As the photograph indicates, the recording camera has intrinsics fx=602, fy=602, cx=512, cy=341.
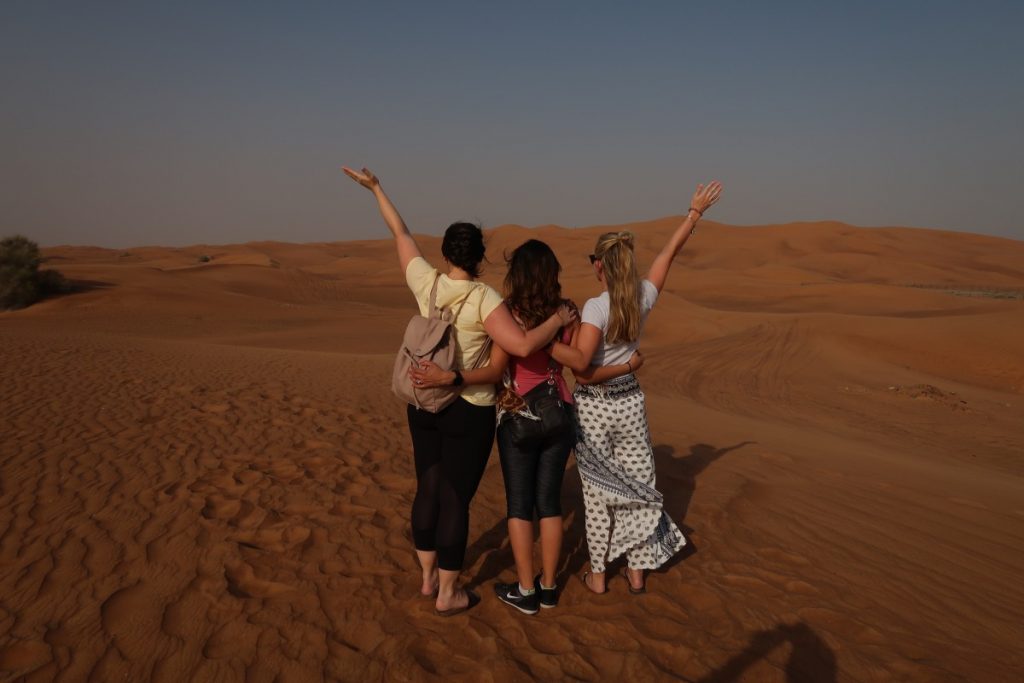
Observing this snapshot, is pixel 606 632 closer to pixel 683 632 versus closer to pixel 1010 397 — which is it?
pixel 683 632

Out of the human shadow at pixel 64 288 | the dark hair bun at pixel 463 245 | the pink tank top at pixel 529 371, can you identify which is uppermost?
the dark hair bun at pixel 463 245

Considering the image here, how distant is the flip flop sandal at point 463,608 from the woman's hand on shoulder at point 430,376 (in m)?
1.31

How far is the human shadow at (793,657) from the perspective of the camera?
2.85 m

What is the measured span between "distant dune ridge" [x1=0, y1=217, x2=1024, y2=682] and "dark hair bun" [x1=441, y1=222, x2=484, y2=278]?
74.3 inches

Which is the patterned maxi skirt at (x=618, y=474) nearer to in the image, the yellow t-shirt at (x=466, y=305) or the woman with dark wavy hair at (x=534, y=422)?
the woman with dark wavy hair at (x=534, y=422)

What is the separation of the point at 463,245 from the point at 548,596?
77.4 inches

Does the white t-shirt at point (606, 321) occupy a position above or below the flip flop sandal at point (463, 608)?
above

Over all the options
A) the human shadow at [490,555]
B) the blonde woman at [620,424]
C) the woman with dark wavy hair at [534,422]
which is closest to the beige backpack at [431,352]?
the woman with dark wavy hair at [534,422]

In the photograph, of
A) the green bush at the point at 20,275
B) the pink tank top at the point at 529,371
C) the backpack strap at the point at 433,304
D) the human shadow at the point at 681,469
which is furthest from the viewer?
the green bush at the point at 20,275

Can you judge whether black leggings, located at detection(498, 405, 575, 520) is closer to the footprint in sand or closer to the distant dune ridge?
the distant dune ridge

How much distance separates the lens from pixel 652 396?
36.2ft

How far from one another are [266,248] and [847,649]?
99081 millimetres

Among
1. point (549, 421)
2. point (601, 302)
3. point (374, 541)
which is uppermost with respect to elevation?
point (601, 302)

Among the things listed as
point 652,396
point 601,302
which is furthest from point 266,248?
point 601,302
